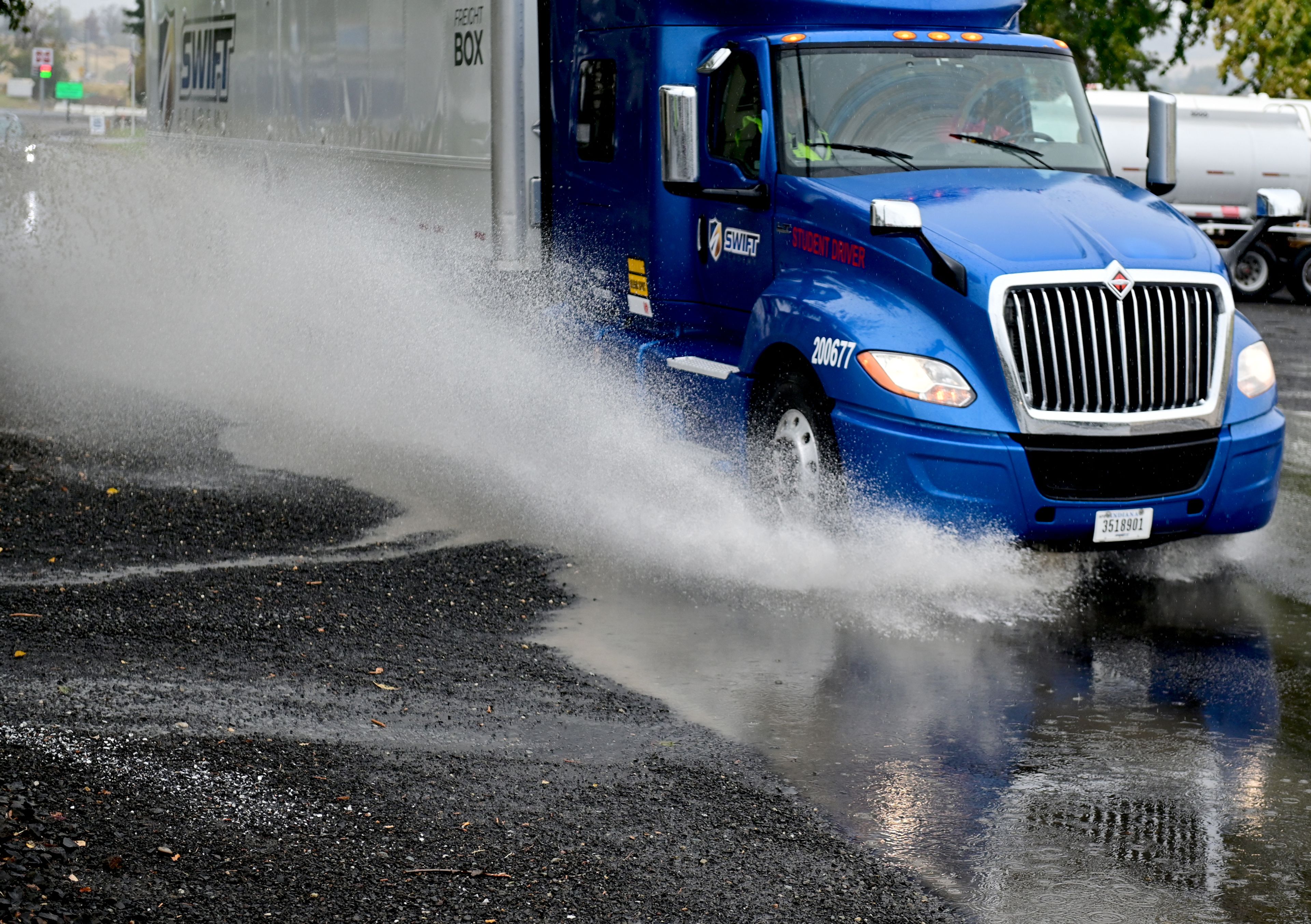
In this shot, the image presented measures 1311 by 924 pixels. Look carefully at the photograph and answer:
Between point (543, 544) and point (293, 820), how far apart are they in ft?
11.7

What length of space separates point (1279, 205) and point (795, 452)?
3.00 m

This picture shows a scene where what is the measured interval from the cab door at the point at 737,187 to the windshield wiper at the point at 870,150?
272mm

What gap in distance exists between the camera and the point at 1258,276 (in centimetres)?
2734

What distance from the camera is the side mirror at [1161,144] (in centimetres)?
946

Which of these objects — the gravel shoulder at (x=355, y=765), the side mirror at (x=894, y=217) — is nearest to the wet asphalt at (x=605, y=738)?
the gravel shoulder at (x=355, y=765)

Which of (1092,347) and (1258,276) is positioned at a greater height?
(1092,347)

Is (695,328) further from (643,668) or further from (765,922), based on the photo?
(765,922)

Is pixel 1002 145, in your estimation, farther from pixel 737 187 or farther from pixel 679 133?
pixel 679 133

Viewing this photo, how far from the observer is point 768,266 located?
8773mm

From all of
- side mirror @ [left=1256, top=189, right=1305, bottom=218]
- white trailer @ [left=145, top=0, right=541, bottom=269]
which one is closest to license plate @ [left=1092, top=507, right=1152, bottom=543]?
side mirror @ [left=1256, top=189, right=1305, bottom=218]

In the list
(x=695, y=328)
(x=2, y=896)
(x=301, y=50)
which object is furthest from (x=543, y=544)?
(x=301, y=50)

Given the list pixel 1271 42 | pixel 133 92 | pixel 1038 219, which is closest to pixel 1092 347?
pixel 1038 219

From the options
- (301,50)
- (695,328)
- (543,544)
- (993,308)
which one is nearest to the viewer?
(993,308)

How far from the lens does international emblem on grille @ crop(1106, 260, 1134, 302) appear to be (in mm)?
7266
